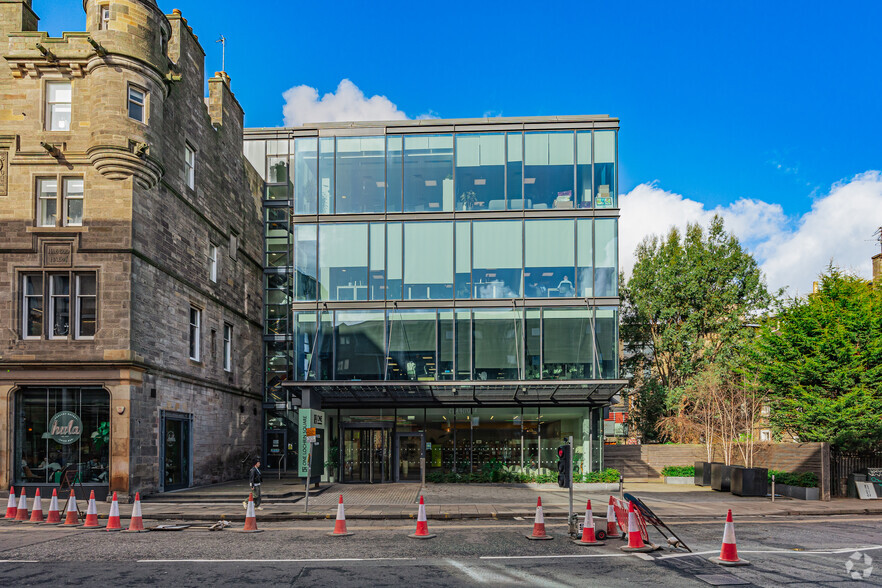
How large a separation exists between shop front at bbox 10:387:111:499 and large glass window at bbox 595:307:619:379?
17806 mm

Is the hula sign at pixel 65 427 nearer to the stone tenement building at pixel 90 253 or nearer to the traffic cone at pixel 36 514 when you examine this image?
the stone tenement building at pixel 90 253

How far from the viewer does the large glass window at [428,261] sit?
98.8 feet

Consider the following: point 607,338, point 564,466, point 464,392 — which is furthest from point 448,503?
point 607,338

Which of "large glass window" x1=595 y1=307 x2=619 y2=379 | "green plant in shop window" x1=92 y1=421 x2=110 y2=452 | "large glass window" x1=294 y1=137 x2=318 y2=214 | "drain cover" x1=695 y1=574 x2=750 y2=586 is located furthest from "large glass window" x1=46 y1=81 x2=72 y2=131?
"drain cover" x1=695 y1=574 x2=750 y2=586

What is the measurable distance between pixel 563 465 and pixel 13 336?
688 inches

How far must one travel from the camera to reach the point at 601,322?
29406 mm

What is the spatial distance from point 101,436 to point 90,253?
5805mm

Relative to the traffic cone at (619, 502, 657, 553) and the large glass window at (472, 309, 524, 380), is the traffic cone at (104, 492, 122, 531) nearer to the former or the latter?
the traffic cone at (619, 502, 657, 553)

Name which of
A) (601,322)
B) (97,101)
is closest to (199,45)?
(97,101)

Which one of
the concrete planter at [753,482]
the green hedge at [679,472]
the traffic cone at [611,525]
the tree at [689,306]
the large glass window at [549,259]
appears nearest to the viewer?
the traffic cone at [611,525]

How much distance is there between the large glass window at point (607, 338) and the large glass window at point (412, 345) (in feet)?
21.4

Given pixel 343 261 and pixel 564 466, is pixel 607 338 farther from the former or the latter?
pixel 564 466

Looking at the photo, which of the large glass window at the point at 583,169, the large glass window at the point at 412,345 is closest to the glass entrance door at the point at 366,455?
the large glass window at the point at 412,345

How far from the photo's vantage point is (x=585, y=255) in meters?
29.9
